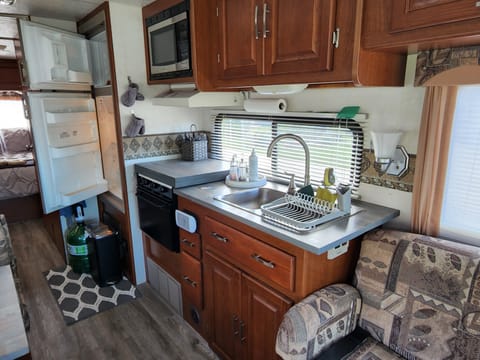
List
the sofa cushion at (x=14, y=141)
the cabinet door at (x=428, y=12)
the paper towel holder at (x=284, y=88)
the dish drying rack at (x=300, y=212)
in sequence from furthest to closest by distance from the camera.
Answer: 1. the sofa cushion at (x=14, y=141)
2. the paper towel holder at (x=284, y=88)
3. the dish drying rack at (x=300, y=212)
4. the cabinet door at (x=428, y=12)

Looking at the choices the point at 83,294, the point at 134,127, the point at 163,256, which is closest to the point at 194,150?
the point at 134,127

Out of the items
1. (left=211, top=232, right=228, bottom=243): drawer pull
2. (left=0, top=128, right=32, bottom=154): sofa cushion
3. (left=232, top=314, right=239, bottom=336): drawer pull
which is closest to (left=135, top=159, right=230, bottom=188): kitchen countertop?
(left=211, top=232, right=228, bottom=243): drawer pull

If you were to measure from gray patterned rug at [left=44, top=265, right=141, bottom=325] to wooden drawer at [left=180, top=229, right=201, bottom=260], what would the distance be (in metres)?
0.88

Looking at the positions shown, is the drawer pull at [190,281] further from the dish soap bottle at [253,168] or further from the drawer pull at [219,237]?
the dish soap bottle at [253,168]

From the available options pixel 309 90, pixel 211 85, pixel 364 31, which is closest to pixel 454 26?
pixel 364 31

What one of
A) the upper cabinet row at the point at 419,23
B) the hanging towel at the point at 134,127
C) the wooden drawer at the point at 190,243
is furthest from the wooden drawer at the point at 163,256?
the upper cabinet row at the point at 419,23

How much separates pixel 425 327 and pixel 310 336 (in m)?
0.45

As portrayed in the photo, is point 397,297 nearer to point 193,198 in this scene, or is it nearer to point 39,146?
point 193,198

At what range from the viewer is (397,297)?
1348 millimetres

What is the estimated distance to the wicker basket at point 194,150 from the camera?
2572mm

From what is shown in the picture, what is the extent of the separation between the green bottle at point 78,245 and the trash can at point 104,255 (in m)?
0.10

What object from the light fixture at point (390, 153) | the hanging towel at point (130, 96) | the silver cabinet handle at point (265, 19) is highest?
the silver cabinet handle at point (265, 19)

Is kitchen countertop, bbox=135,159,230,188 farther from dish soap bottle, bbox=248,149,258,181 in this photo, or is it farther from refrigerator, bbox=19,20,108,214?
refrigerator, bbox=19,20,108,214

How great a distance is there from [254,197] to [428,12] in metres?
1.30
